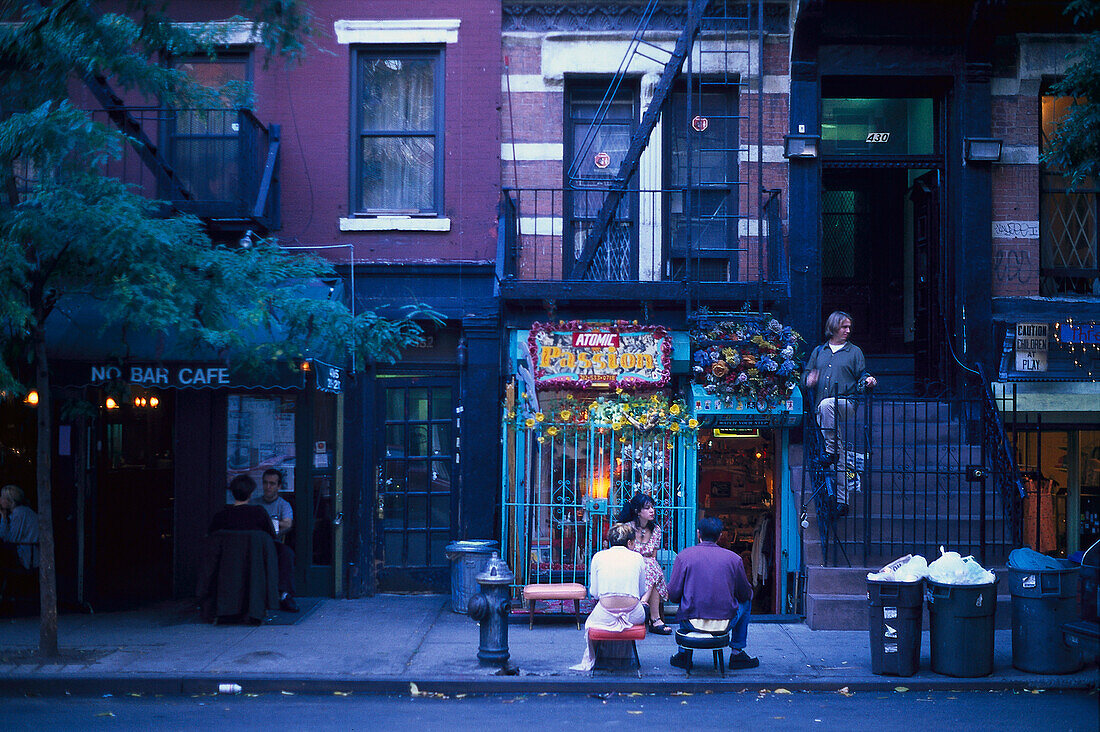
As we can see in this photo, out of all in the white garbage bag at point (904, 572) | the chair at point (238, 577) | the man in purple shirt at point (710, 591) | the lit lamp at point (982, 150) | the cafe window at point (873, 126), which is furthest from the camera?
the cafe window at point (873, 126)

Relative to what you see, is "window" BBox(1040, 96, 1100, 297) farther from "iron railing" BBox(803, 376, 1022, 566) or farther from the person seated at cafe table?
the person seated at cafe table

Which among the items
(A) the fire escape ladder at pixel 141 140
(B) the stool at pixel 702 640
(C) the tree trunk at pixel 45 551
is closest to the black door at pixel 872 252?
(B) the stool at pixel 702 640

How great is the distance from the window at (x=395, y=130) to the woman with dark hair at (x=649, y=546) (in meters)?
4.42

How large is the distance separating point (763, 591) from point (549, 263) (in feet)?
15.0

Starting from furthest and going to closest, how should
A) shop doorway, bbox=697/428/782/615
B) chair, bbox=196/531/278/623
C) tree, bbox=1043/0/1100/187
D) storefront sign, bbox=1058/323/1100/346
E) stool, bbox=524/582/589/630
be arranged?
shop doorway, bbox=697/428/782/615 < storefront sign, bbox=1058/323/1100/346 < chair, bbox=196/531/278/623 < stool, bbox=524/582/589/630 < tree, bbox=1043/0/1100/187

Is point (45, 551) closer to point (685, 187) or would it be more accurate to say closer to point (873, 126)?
point (685, 187)

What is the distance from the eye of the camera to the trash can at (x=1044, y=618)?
823 centimetres

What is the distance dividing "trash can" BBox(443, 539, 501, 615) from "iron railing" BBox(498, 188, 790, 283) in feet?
10.1

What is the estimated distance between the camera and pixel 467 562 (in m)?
10.6

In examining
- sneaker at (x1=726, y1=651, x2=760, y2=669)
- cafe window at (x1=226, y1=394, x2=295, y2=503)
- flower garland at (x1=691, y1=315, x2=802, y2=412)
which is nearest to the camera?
sneaker at (x1=726, y1=651, x2=760, y2=669)

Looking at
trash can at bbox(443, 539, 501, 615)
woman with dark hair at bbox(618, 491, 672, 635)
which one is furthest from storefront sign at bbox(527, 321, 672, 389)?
trash can at bbox(443, 539, 501, 615)

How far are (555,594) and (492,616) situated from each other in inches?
57.8

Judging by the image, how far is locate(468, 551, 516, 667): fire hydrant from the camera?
27.6 ft

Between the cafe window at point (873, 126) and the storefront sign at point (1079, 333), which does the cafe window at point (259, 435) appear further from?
the storefront sign at point (1079, 333)
